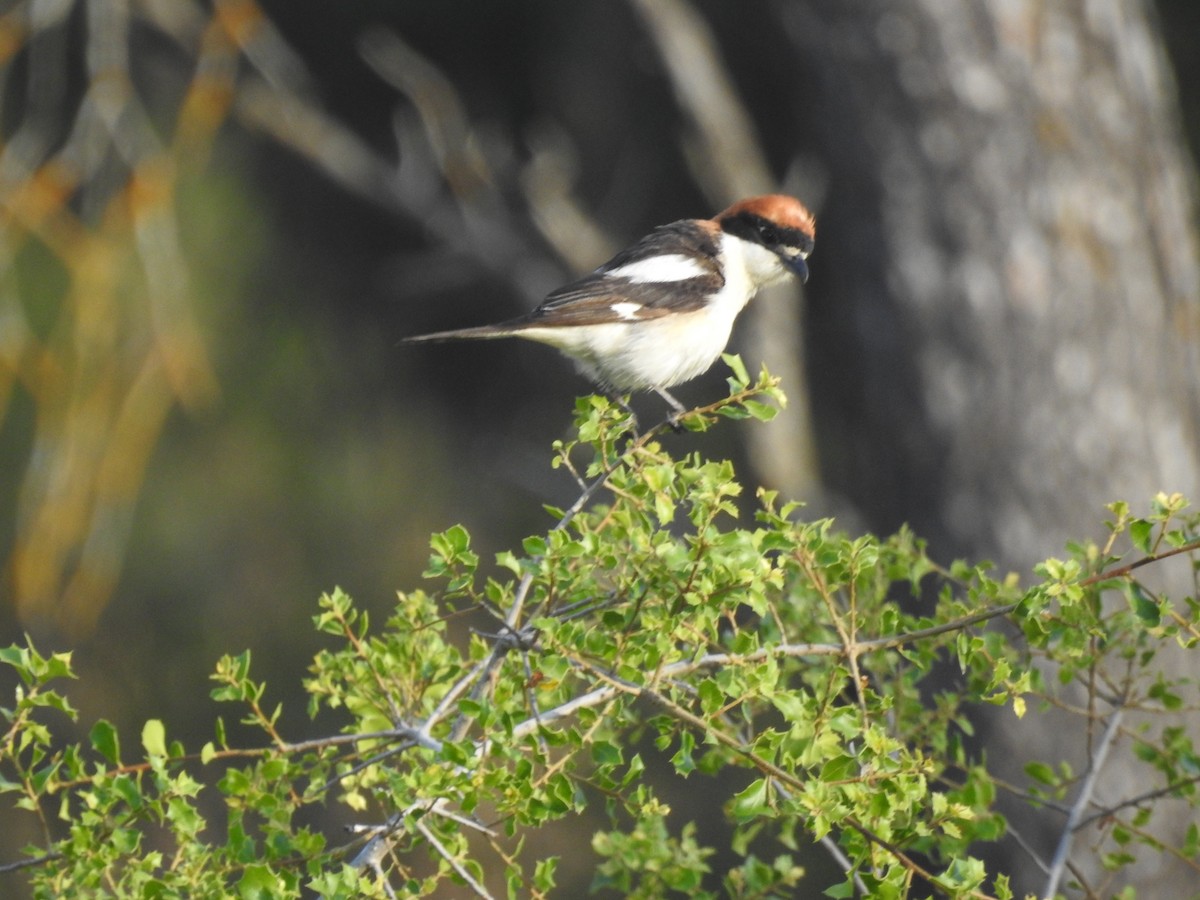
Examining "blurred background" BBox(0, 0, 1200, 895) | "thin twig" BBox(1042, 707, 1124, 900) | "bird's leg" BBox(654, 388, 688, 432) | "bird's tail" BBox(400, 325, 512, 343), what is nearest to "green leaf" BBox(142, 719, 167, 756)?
"bird's leg" BBox(654, 388, 688, 432)

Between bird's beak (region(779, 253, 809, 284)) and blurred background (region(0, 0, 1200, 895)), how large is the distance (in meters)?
0.95

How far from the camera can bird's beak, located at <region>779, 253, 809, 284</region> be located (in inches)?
130

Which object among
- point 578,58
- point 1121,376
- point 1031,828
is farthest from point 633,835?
point 578,58

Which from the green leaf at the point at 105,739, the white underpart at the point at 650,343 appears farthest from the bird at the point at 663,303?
the green leaf at the point at 105,739

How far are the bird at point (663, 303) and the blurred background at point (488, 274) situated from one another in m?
0.96

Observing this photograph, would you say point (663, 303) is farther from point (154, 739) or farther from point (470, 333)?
point (154, 739)

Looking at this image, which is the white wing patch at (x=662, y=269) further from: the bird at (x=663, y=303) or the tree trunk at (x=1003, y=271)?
the tree trunk at (x=1003, y=271)

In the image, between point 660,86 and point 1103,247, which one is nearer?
point 1103,247

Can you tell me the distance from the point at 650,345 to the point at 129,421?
1.57 m

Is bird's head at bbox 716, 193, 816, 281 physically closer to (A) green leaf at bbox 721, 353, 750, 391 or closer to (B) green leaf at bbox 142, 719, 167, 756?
(A) green leaf at bbox 721, 353, 750, 391

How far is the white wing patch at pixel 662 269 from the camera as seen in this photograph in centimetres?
318

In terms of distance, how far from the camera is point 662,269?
3223 mm

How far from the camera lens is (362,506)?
8242 millimetres

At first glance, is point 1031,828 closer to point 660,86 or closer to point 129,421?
point 129,421
